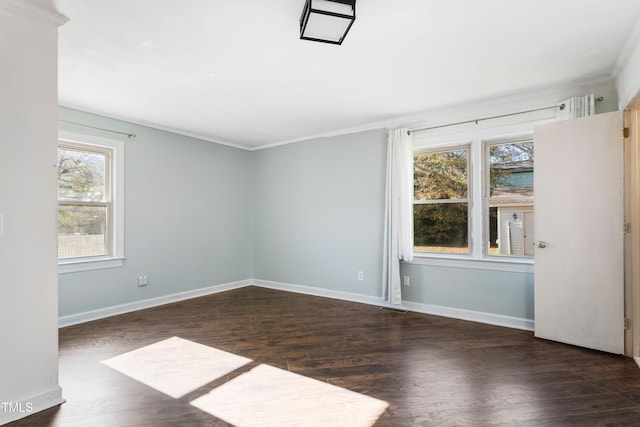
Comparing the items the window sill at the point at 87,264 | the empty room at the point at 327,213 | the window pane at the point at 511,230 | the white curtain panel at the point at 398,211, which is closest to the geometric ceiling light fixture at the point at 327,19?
the empty room at the point at 327,213

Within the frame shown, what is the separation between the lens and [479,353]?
9.39 ft

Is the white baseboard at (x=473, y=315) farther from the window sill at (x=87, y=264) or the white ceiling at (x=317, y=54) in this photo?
the window sill at (x=87, y=264)

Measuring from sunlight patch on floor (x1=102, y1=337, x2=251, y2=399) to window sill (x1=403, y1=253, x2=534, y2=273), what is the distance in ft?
8.22

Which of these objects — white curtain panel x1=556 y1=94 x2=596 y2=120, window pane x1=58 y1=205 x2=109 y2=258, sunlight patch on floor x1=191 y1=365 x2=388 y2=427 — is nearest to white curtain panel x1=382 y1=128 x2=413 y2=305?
white curtain panel x1=556 y1=94 x2=596 y2=120

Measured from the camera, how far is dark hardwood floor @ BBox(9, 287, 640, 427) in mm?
1972

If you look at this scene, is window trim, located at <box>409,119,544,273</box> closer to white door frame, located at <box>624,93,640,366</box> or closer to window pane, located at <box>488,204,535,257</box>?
window pane, located at <box>488,204,535,257</box>

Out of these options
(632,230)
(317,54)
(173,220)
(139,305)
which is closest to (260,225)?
(173,220)

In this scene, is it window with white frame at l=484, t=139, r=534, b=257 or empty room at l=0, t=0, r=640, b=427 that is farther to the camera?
window with white frame at l=484, t=139, r=534, b=257

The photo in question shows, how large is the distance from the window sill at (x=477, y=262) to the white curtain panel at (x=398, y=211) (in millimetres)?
204

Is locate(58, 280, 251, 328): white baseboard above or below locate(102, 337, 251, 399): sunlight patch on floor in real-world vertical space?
above

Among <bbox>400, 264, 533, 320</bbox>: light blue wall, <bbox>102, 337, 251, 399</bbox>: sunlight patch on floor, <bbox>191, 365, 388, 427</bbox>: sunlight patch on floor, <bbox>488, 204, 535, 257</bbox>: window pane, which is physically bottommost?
<bbox>191, 365, 388, 427</bbox>: sunlight patch on floor

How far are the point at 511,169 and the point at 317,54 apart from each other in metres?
2.60


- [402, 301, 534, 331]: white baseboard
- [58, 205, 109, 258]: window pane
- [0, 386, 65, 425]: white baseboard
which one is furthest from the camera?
[58, 205, 109, 258]: window pane

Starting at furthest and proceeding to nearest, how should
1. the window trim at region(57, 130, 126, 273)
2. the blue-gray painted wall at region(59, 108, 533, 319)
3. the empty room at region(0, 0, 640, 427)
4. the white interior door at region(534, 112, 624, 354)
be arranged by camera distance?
the window trim at region(57, 130, 126, 273) < the blue-gray painted wall at region(59, 108, 533, 319) < the white interior door at region(534, 112, 624, 354) < the empty room at region(0, 0, 640, 427)
